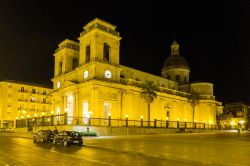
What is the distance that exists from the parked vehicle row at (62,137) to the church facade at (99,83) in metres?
20.9

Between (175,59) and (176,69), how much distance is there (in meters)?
3.84

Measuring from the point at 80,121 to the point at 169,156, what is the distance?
126ft

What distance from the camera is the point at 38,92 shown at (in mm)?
102875

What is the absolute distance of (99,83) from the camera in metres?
56.8

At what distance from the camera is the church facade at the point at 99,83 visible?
57.7m

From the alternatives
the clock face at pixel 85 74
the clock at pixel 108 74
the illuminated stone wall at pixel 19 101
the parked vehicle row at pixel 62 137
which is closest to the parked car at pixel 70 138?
the parked vehicle row at pixel 62 137

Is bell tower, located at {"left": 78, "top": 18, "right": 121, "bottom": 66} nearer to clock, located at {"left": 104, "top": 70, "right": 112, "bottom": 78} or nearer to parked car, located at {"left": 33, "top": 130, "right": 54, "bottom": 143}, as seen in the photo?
clock, located at {"left": 104, "top": 70, "right": 112, "bottom": 78}

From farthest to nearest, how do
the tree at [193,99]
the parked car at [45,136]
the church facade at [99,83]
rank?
the tree at [193,99], the church facade at [99,83], the parked car at [45,136]

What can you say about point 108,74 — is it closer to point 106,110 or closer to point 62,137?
point 106,110

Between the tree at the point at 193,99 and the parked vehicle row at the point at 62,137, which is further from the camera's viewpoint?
the tree at the point at 193,99

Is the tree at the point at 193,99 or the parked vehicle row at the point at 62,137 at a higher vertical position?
the tree at the point at 193,99

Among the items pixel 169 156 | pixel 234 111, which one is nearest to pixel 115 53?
pixel 169 156

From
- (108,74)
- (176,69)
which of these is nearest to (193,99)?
(176,69)

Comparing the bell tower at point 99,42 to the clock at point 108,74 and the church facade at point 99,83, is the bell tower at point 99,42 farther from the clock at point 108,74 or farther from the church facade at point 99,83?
the clock at point 108,74
